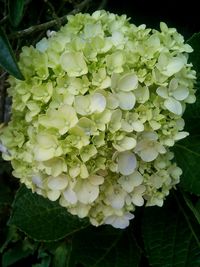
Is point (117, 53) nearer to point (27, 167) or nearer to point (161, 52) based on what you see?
point (161, 52)

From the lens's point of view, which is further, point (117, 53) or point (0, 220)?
point (0, 220)

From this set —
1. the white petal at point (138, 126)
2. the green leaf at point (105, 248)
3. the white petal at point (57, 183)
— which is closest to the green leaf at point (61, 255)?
the green leaf at point (105, 248)

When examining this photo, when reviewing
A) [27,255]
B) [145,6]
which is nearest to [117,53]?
[145,6]

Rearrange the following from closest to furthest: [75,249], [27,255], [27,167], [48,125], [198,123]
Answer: [48,125]
[27,167]
[198,123]
[75,249]
[27,255]

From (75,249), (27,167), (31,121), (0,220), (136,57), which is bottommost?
(0,220)

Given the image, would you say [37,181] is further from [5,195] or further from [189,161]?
[5,195]

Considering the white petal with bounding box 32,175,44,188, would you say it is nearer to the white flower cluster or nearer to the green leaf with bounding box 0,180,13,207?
the white flower cluster
